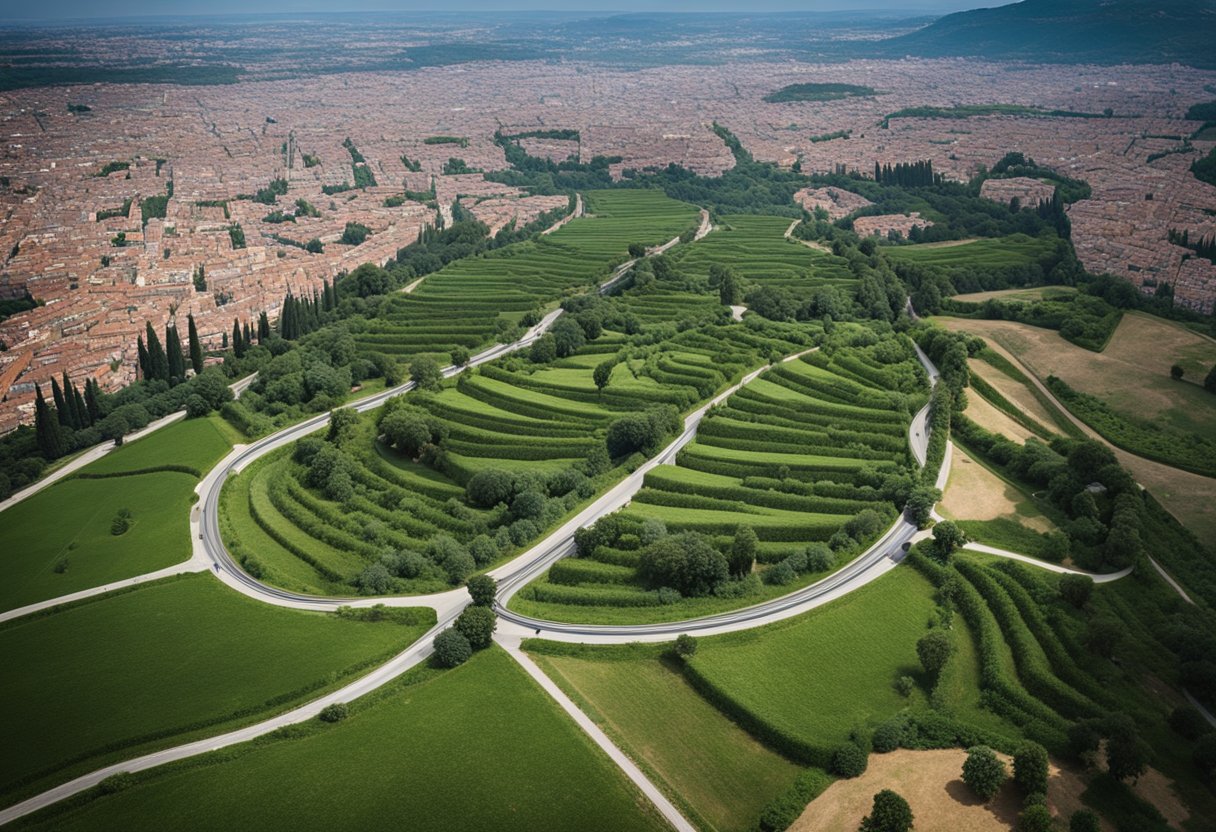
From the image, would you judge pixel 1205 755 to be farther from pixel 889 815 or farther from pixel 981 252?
pixel 981 252

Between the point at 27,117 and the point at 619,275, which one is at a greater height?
the point at 27,117

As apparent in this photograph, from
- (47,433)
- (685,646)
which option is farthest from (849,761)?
(47,433)

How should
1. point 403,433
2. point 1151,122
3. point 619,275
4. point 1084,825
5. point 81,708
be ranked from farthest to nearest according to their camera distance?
→ point 1151,122, point 619,275, point 403,433, point 81,708, point 1084,825

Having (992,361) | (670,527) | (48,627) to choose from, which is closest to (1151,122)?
(992,361)

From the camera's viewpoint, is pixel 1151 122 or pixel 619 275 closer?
pixel 619 275

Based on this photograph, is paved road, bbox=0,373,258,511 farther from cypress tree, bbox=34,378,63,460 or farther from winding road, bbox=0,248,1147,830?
winding road, bbox=0,248,1147,830

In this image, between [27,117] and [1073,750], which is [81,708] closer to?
[1073,750]
